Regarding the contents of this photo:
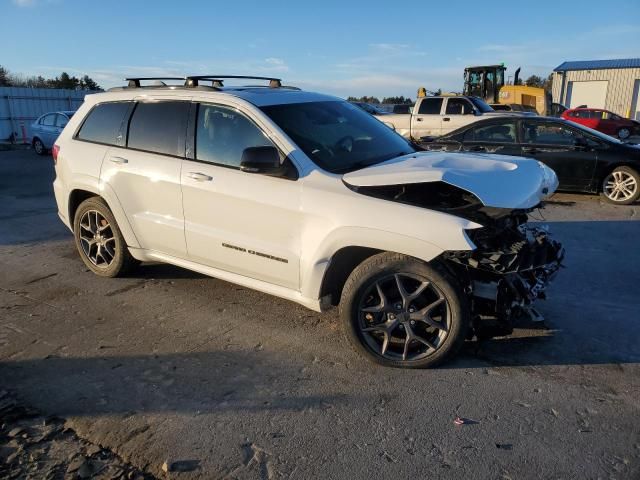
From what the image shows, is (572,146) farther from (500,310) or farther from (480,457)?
(480,457)

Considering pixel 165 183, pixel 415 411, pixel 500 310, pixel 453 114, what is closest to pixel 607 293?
pixel 500 310

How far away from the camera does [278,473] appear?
2.63 meters

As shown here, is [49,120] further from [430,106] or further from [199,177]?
[199,177]

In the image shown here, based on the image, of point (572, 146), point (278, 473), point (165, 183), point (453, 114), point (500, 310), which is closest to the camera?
point (278, 473)

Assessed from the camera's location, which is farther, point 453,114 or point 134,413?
point 453,114

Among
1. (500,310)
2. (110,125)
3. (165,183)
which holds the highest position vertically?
(110,125)

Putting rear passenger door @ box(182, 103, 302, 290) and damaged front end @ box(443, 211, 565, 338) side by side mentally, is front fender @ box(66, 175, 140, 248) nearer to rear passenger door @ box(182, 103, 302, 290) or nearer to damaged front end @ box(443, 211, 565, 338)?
rear passenger door @ box(182, 103, 302, 290)

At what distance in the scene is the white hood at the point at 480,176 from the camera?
3381 millimetres

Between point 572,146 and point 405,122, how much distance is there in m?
7.37

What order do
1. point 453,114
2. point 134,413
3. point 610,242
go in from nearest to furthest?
1. point 134,413
2. point 610,242
3. point 453,114

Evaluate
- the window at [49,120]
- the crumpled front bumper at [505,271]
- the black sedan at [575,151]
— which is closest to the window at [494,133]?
the black sedan at [575,151]

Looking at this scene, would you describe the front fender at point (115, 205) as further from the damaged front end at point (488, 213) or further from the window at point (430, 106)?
the window at point (430, 106)

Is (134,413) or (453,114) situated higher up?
(453,114)

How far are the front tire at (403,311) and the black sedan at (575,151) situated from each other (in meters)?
6.82
